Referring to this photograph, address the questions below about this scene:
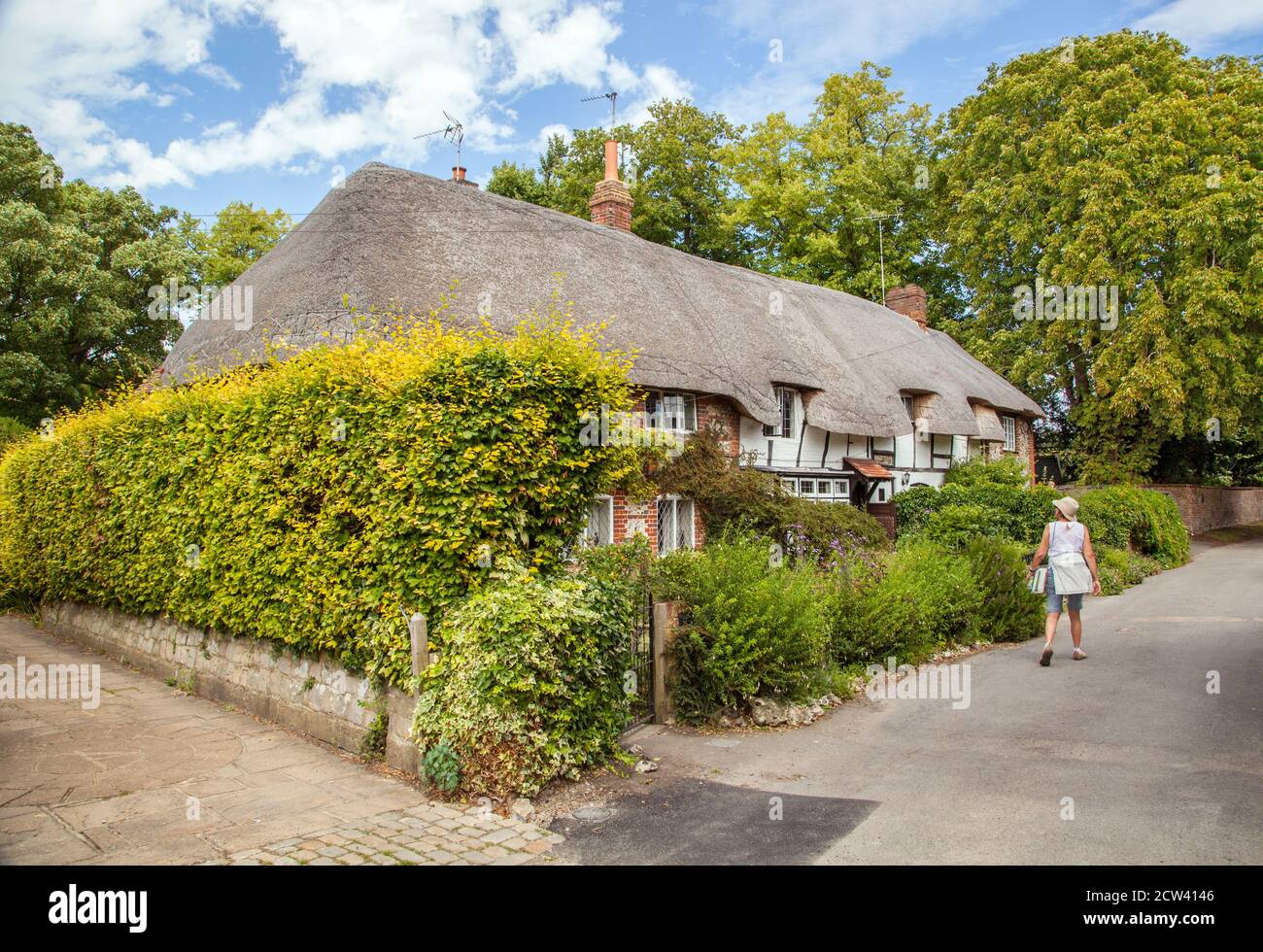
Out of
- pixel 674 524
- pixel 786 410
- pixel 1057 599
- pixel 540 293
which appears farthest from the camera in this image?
pixel 786 410

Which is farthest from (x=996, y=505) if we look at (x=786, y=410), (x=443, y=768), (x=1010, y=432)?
(x=443, y=768)

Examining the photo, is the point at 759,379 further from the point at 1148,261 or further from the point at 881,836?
the point at 1148,261

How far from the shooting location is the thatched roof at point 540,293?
11.9 metres

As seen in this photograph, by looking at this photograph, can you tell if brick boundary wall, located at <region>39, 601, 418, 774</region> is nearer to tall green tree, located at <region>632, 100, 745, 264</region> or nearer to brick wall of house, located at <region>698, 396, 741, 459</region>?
brick wall of house, located at <region>698, 396, 741, 459</region>

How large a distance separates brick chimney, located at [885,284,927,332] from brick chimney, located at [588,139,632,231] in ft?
37.8

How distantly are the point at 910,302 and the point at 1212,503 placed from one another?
13.4m

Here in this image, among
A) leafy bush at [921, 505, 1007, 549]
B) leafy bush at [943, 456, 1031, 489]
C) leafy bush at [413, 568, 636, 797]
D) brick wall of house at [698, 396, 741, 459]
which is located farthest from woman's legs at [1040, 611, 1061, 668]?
leafy bush at [943, 456, 1031, 489]

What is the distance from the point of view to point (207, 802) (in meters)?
5.14

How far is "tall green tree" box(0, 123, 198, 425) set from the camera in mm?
21062

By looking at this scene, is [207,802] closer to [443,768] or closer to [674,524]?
[443,768]

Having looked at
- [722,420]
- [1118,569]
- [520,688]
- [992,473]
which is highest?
[722,420]

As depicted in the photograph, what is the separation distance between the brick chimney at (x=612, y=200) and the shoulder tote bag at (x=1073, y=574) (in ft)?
41.0

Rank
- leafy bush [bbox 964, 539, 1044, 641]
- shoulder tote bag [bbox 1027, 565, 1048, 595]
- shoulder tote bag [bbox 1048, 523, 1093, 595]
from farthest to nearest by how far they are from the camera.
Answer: leafy bush [bbox 964, 539, 1044, 641] → shoulder tote bag [bbox 1027, 565, 1048, 595] → shoulder tote bag [bbox 1048, 523, 1093, 595]

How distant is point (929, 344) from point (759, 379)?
10.7m
